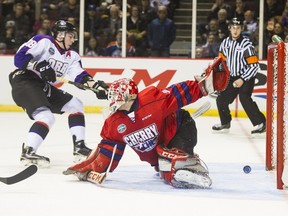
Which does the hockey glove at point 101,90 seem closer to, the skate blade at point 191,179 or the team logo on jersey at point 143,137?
the team logo on jersey at point 143,137

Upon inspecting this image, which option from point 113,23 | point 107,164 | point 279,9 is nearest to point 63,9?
point 113,23

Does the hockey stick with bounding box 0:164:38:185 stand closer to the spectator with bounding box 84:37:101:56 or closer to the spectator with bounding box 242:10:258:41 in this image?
the spectator with bounding box 84:37:101:56

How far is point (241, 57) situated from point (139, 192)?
126 inches

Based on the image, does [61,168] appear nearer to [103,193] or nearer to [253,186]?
[103,193]

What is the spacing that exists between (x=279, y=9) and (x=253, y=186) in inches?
202

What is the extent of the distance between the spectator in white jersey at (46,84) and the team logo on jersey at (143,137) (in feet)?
2.89

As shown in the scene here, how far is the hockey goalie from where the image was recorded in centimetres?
427

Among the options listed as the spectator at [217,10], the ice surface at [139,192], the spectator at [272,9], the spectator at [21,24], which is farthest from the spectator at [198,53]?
the ice surface at [139,192]

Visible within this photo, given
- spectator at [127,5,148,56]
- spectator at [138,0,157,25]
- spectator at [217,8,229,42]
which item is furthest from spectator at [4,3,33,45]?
spectator at [217,8,229,42]

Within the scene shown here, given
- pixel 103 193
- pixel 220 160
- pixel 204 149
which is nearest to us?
pixel 103 193

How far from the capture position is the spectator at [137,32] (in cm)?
946

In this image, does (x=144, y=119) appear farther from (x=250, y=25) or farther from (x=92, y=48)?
(x=92, y=48)

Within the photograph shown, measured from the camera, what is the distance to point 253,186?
175 inches

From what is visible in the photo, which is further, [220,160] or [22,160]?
[220,160]
